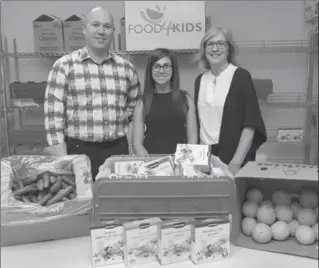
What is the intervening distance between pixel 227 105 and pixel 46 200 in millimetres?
903

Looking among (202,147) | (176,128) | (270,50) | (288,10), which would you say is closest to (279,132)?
(270,50)

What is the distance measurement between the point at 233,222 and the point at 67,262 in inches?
17.8

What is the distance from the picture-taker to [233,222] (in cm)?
101

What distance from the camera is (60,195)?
1.09 metres

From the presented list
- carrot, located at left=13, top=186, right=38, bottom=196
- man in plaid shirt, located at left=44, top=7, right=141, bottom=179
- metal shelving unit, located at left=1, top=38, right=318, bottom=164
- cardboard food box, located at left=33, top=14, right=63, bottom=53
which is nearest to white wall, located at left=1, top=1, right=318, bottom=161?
metal shelving unit, located at left=1, top=38, right=318, bottom=164

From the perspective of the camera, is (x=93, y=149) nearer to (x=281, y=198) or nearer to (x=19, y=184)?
(x=19, y=184)

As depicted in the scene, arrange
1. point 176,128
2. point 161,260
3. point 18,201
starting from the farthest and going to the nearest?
point 176,128
point 18,201
point 161,260

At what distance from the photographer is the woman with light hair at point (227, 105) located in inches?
64.9

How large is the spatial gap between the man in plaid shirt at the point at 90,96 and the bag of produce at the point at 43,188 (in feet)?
1.73

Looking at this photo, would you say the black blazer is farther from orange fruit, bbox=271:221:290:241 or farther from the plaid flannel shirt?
orange fruit, bbox=271:221:290:241

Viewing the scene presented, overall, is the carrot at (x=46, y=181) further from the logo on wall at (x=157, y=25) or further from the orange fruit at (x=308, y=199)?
the logo on wall at (x=157, y=25)

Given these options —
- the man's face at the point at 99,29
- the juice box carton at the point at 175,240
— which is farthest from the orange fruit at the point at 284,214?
the man's face at the point at 99,29

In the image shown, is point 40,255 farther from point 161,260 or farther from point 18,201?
point 161,260

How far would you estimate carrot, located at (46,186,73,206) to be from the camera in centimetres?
107
